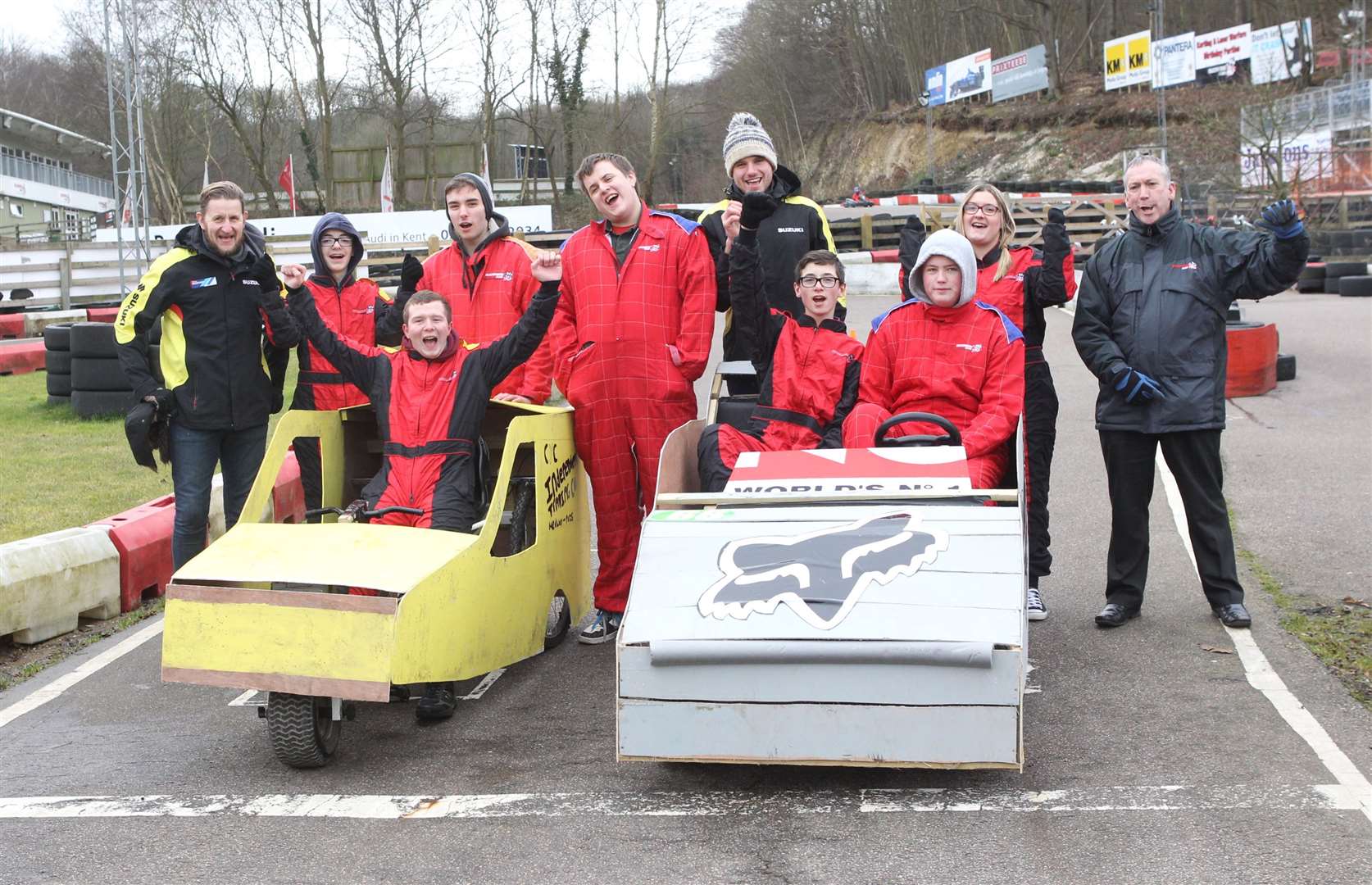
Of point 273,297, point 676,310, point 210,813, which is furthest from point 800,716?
point 273,297

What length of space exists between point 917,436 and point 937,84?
65255 mm

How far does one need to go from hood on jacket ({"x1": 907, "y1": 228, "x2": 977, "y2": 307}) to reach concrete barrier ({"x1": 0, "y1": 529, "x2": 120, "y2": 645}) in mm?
4456

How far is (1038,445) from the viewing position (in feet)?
21.0

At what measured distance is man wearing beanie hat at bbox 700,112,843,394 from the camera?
255 inches

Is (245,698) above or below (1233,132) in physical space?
below

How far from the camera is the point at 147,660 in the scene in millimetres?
6406

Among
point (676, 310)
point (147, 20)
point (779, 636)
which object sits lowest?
point (779, 636)

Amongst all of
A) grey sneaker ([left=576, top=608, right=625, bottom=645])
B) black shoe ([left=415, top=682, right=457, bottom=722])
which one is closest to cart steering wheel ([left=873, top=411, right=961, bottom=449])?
grey sneaker ([left=576, top=608, right=625, bottom=645])

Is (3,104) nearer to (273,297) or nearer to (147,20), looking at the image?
(147,20)

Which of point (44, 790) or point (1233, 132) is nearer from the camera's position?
point (44, 790)

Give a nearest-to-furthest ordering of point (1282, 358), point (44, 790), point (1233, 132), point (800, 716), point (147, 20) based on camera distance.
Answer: point (800, 716)
point (44, 790)
point (1282, 358)
point (1233, 132)
point (147, 20)

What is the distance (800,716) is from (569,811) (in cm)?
79

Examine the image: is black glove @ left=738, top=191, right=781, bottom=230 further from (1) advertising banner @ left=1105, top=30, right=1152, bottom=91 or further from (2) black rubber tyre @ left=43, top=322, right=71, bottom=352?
(1) advertising banner @ left=1105, top=30, right=1152, bottom=91

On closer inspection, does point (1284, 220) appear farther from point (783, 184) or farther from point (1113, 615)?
point (783, 184)
